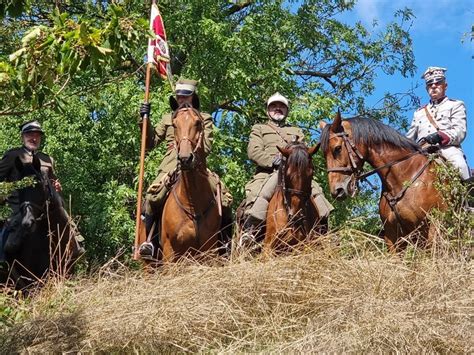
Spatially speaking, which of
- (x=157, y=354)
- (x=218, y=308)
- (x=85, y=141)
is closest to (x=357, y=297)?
(x=218, y=308)

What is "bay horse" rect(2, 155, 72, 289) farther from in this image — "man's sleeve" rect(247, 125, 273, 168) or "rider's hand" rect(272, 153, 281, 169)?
"rider's hand" rect(272, 153, 281, 169)

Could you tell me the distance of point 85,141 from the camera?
1928 centimetres

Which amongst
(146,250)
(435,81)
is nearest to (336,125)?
(435,81)

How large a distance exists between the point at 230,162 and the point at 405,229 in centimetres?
743

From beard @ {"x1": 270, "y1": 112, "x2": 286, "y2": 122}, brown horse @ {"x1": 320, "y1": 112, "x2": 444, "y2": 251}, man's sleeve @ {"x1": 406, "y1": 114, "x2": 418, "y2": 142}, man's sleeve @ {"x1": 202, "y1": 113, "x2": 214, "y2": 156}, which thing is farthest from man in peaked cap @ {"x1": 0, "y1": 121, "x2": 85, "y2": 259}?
man's sleeve @ {"x1": 406, "y1": 114, "x2": 418, "y2": 142}

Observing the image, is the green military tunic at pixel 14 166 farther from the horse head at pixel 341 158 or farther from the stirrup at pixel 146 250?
the horse head at pixel 341 158

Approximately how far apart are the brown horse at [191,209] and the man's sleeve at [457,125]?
2982 mm

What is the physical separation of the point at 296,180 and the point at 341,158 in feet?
2.50

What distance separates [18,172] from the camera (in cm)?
1212

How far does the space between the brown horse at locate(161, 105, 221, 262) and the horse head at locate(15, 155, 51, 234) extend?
195 centimetres

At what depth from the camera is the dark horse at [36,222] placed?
39.2 ft

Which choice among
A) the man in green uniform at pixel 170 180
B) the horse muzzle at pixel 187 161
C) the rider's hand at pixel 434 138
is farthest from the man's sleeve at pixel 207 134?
the rider's hand at pixel 434 138

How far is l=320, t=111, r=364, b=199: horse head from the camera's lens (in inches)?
444

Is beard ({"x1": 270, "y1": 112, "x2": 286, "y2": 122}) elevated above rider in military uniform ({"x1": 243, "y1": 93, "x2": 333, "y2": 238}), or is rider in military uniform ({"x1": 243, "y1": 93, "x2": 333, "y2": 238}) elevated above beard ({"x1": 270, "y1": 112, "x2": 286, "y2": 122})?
beard ({"x1": 270, "y1": 112, "x2": 286, "y2": 122})
